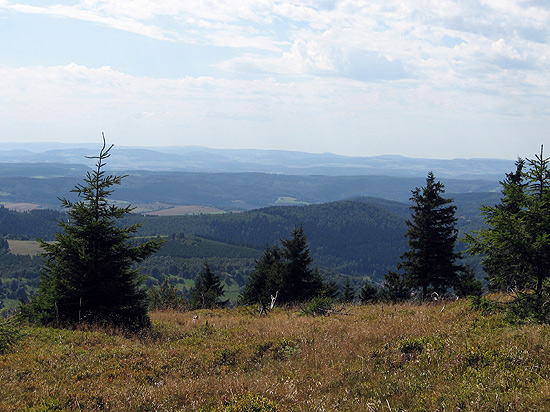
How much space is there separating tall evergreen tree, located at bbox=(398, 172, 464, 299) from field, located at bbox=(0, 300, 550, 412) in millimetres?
17797

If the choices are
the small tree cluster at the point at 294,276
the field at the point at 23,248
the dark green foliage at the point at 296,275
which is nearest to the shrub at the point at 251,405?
the small tree cluster at the point at 294,276

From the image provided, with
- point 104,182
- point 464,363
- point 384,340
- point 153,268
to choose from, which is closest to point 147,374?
point 384,340

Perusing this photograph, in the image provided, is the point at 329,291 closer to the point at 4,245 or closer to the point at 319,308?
the point at 319,308

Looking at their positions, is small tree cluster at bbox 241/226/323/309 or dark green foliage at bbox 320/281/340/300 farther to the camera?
small tree cluster at bbox 241/226/323/309

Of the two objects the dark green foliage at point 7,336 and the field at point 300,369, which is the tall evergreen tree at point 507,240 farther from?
the dark green foliage at point 7,336

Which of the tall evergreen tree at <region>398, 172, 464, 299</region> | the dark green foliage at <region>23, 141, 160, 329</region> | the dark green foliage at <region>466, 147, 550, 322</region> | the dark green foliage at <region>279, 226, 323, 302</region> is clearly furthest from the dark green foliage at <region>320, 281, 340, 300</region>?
the dark green foliage at <region>466, 147, 550, 322</region>

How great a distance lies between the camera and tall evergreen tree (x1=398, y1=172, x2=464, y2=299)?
2780 cm

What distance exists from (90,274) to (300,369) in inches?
320

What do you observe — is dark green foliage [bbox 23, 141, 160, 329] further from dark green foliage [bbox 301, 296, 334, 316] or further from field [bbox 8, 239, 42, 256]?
field [bbox 8, 239, 42, 256]

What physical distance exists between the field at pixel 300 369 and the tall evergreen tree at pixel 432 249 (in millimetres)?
17797

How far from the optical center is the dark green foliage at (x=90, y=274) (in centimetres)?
1220

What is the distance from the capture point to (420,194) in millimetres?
30250

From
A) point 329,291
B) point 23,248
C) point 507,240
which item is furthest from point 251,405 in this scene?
point 23,248

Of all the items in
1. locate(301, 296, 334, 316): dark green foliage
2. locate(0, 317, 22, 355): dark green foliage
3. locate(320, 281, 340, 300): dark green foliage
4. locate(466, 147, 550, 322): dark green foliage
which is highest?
locate(466, 147, 550, 322): dark green foliage
